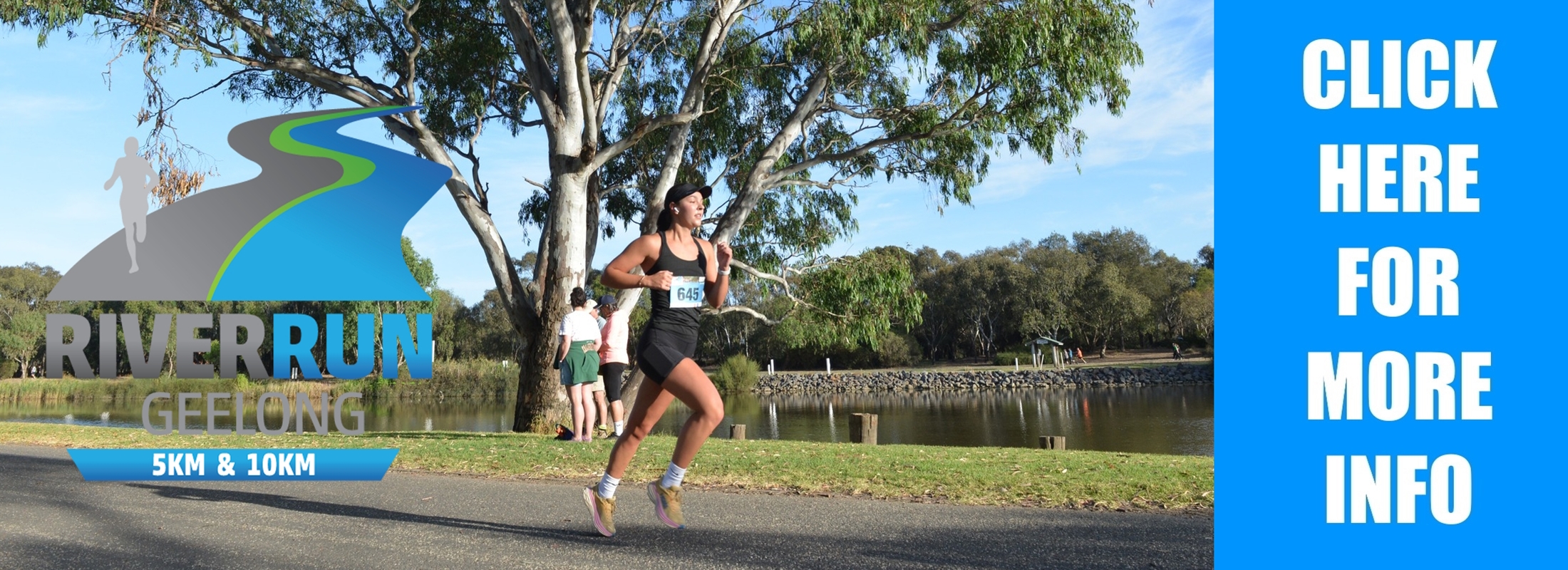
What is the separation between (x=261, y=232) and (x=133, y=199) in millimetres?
1275

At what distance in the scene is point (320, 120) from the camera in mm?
11547

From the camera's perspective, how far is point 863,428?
12.4m

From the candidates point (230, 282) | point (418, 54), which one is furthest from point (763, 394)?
point (230, 282)

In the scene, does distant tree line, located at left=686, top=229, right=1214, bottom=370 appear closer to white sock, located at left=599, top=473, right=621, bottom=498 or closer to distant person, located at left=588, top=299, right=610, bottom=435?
distant person, located at left=588, top=299, right=610, bottom=435

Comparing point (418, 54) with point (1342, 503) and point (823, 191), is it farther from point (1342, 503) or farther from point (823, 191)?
point (1342, 503)

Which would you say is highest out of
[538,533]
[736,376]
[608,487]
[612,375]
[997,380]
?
[612,375]

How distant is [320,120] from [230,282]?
6.70 feet

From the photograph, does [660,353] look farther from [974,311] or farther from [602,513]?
[974,311]

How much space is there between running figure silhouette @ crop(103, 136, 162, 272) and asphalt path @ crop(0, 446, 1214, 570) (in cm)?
518

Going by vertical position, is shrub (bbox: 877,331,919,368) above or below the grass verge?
below


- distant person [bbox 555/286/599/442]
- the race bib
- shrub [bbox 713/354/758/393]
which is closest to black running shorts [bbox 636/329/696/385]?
the race bib

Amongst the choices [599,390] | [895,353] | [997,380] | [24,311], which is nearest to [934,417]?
[997,380]

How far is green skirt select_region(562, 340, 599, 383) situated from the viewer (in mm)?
8914

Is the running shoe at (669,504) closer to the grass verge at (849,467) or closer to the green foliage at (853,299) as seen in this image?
the grass verge at (849,467)
